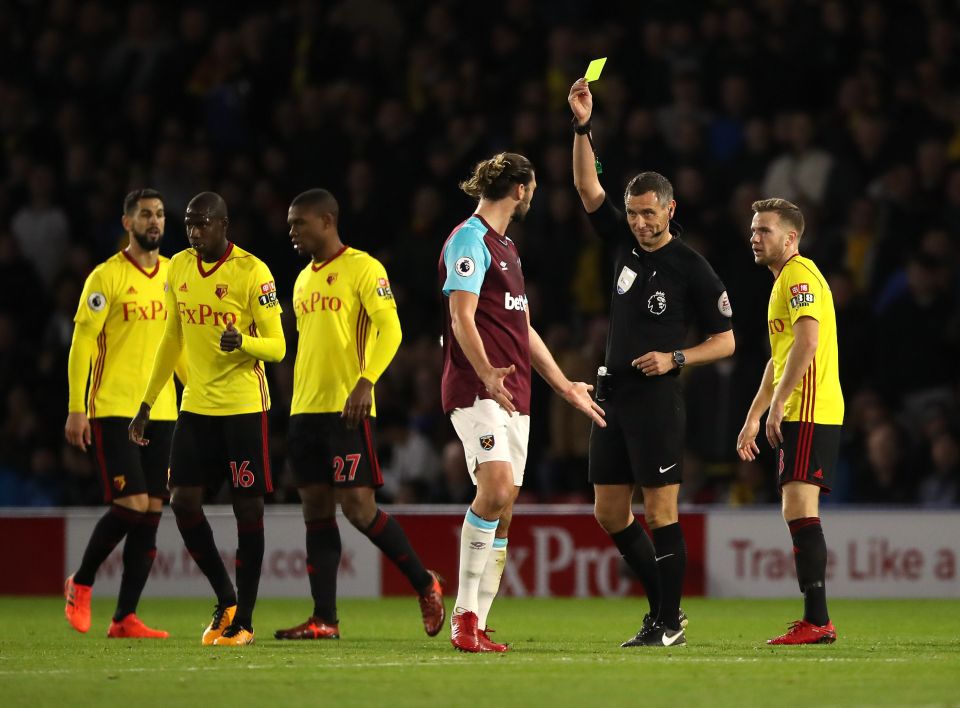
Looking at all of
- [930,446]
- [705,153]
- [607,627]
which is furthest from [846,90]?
[607,627]

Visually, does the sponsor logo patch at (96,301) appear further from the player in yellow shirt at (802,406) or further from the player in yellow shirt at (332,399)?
the player in yellow shirt at (802,406)

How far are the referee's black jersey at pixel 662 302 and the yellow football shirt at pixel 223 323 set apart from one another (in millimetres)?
1873

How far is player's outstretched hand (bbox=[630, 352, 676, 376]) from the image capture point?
8.34 metres

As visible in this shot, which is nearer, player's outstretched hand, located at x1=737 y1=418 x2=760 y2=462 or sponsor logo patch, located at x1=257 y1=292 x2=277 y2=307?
player's outstretched hand, located at x1=737 y1=418 x2=760 y2=462

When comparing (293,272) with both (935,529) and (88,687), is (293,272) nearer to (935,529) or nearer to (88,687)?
(935,529)

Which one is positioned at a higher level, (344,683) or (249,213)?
(249,213)

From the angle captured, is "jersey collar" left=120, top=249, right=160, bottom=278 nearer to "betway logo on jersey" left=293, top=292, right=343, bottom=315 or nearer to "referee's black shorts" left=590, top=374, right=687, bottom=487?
"betway logo on jersey" left=293, top=292, right=343, bottom=315

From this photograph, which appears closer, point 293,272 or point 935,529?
point 935,529

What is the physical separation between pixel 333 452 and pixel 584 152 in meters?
2.12

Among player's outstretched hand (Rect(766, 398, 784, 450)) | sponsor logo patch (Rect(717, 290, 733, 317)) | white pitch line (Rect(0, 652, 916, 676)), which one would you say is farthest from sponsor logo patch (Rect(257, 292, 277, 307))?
player's outstretched hand (Rect(766, 398, 784, 450))

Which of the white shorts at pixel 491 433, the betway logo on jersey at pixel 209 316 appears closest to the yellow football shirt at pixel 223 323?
the betway logo on jersey at pixel 209 316

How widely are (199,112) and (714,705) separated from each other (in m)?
12.9

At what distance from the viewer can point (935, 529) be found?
1252cm

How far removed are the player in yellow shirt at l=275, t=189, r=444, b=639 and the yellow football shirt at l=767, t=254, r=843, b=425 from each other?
2053 mm
